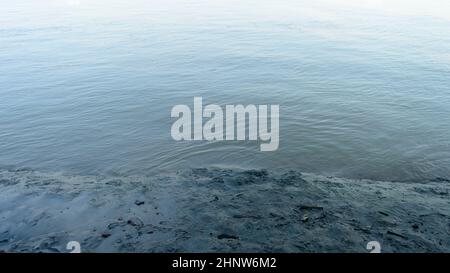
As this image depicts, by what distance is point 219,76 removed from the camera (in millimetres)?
23531

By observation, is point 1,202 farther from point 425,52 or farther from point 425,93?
point 425,52

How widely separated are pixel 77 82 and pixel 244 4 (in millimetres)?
38392

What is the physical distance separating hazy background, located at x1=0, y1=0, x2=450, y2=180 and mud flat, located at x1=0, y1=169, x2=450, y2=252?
6.03ft

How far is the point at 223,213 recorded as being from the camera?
377 inches

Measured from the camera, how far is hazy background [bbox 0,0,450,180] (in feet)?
46.2

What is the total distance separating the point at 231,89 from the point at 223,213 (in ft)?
41.5

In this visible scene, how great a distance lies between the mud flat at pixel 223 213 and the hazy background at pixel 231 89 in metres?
1.84

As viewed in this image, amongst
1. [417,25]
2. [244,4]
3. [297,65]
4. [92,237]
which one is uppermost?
[244,4]

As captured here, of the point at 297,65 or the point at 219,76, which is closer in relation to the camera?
the point at 219,76

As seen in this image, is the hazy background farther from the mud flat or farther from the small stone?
the small stone

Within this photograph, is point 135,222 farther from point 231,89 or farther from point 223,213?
point 231,89

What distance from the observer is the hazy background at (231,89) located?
14.1 meters

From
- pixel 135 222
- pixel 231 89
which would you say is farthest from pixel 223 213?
pixel 231 89
